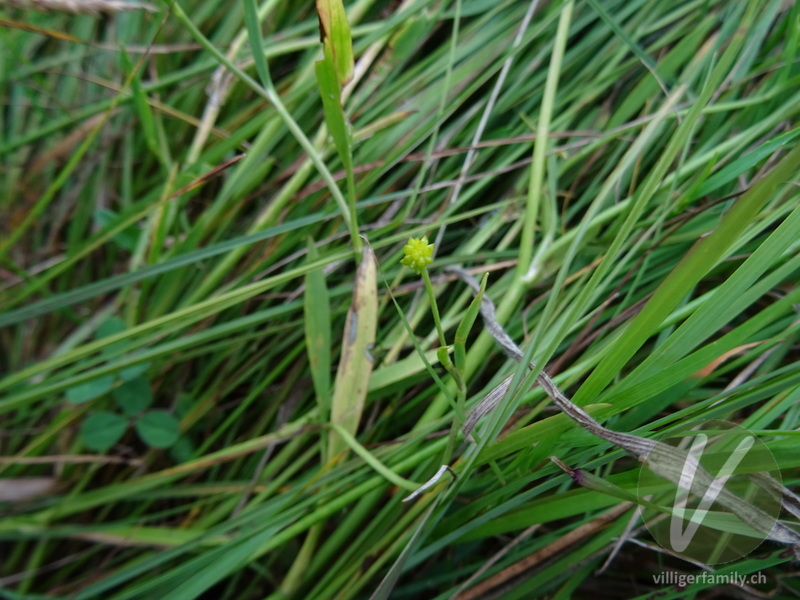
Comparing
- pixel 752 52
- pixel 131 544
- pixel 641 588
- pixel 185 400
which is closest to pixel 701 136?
pixel 752 52

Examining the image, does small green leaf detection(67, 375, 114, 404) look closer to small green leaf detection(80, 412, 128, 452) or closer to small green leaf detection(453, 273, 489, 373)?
small green leaf detection(80, 412, 128, 452)

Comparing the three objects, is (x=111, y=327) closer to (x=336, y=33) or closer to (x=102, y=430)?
(x=102, y=430)

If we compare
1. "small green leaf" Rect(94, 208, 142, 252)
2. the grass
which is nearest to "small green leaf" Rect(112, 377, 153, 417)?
the grass

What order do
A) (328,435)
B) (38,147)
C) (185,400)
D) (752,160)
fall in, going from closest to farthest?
1. (752,160)
2. (328,435)
3. (185,400)
4. (38,147)

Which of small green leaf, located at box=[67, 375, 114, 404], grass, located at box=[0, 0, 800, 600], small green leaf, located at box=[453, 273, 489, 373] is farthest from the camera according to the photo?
small green leaf, located at box=[67, 375, 114, 404]

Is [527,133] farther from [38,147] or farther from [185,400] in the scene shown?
[38,147]

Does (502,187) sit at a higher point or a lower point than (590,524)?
higher

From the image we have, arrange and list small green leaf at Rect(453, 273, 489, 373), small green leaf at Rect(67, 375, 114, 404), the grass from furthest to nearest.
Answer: small green leaf at Rect(67, 375, 114, 404) → the grass → small green leaf at Rect(453, 273, 489, 373)

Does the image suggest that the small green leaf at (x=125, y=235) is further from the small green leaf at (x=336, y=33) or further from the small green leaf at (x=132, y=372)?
the small green leaf at (x=336, y=33)
